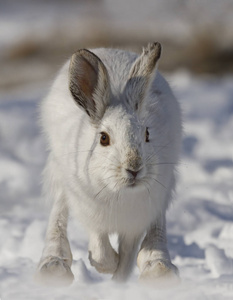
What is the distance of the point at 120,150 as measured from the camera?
332cm

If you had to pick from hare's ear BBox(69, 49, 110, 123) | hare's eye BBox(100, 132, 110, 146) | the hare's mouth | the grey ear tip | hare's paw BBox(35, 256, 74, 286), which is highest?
the grey ear tip

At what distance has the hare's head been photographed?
332cm

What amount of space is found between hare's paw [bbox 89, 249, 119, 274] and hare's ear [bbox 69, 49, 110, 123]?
834 mm

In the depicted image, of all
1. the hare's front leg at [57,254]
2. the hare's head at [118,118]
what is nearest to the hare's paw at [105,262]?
the hare's front leg at [57,254]

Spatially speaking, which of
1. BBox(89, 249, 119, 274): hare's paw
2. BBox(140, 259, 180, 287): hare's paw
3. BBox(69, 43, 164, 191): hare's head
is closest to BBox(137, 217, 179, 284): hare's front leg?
BBox(140, 259, 180, 287): hare's paw

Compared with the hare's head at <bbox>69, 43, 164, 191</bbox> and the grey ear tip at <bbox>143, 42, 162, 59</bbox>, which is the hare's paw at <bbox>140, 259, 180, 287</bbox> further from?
the grey ear tip at <bbox>143, 42, 162, 59</bbox>

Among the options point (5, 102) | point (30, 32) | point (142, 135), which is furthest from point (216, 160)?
point (30, 32)

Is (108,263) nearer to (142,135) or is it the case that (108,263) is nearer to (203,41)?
(142,135)

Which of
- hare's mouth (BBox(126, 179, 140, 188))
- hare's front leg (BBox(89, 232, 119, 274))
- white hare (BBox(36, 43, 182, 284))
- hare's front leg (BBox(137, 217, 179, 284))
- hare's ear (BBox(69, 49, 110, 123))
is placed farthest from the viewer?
hare's front leg (BBox(89, 232, 119, 274))

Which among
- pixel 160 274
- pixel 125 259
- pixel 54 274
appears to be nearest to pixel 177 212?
pixel 125 259

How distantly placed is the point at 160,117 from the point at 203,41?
24.4ft

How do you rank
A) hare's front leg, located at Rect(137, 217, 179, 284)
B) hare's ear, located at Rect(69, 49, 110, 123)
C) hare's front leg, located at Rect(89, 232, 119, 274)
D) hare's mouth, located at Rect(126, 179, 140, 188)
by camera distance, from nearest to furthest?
hare's mouth, located at Rect(126, 179, 140, 188), hare's ear, located at Rect(69, 49, 110, 123), hare's front leg, located at Rect(137, 217, 179, 284), hare's front leg, located at Rect(89, 232, 119, 274)

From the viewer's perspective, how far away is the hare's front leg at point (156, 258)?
3684 millimetres

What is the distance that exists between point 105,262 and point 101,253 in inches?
2.5
